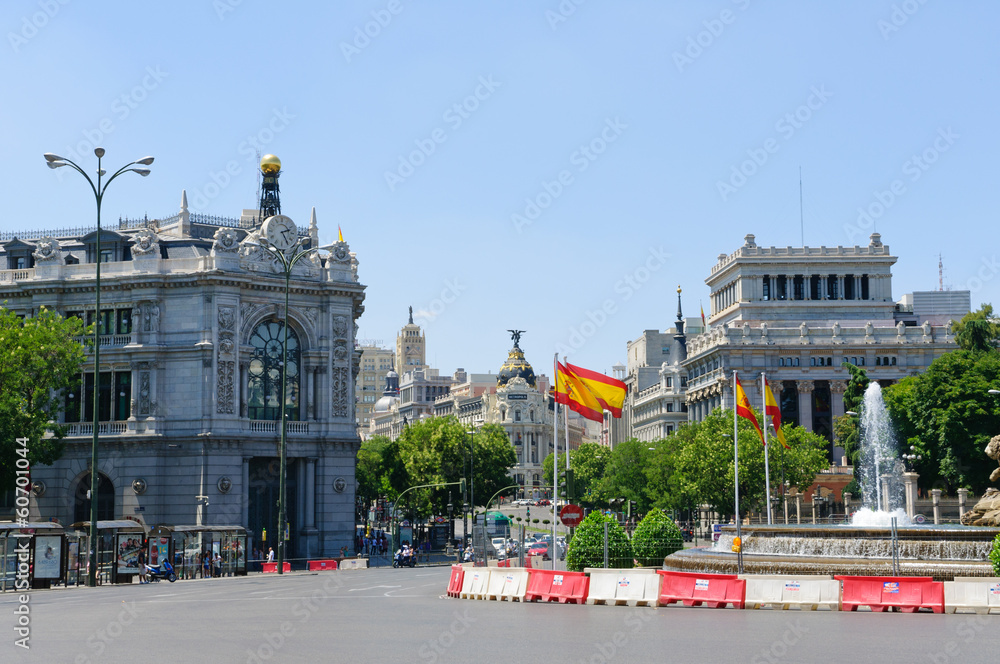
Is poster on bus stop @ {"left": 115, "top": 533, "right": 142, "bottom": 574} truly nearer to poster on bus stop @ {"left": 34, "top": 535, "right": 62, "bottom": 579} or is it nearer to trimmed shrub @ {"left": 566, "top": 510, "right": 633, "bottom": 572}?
poster on bus stop @ {"left": 34, "top": 535, "right": 62, "bottom": 579}

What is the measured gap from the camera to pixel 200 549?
56531mm

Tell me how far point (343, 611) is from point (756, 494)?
6114 centimetres

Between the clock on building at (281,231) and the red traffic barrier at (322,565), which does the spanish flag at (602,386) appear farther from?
the clock on building at (281,231)

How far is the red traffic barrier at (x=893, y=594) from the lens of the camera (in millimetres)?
28641

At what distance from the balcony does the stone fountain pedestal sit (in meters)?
39.9

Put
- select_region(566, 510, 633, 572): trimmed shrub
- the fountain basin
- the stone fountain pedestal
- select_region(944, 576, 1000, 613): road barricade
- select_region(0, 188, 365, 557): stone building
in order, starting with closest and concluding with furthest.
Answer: select_region(944, 576, 1000, 613): road barricade, the fountain basin, the stone fountain pedestal, select_region(566, 510, 633, 572): trimmed shrub, select_region(0, 188, 365, 557): stone building

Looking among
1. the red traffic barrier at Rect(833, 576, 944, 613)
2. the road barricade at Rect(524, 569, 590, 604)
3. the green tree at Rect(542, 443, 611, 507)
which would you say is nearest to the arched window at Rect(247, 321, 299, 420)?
the road barricade at Rect(524, 569, 590, 604)

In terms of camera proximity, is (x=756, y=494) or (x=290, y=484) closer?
(x=290, y=484)

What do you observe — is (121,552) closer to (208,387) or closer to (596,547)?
(208,387)

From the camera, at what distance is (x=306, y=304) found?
72750mm

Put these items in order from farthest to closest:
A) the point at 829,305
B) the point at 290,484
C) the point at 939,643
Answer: the point at 829,305, the point at 290,484, the point at 939,643

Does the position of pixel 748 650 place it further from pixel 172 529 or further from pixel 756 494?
pixel 756 494

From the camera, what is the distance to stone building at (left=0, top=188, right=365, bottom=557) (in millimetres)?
68938

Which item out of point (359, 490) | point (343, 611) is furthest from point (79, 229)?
point (359, 490)
